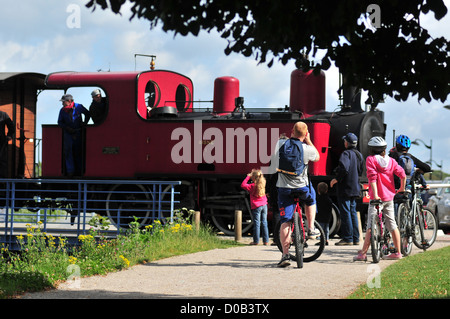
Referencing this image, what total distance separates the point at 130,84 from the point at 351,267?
23.2 ft

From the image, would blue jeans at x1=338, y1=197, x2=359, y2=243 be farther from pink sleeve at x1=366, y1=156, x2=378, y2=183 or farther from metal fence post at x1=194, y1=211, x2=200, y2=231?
metal fence post at x1=194, y1=211, x2=200, y2=231

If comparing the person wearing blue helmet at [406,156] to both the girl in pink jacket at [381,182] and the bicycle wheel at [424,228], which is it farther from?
the girl in pink jacket at [381,182]

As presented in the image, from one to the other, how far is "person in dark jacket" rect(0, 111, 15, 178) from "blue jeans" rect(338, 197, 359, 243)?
7629 millimetres

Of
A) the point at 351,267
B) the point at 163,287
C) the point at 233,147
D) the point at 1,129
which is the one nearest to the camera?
the point at 163,287

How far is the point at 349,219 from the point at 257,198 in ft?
5.51

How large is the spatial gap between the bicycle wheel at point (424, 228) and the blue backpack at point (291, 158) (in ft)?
11.1

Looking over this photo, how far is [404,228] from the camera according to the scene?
36.0 feet

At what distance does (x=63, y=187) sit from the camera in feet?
50.2

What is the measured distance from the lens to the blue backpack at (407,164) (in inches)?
458

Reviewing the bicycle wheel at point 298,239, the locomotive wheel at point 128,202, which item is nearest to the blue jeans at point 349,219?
the bicycle wheel at point 298,239

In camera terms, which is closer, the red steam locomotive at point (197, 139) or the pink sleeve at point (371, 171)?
the pink sleeve at point (371, 171)

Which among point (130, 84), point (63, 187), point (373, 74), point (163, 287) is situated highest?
point (130, 84)

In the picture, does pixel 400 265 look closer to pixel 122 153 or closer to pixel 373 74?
pixel 373 74
